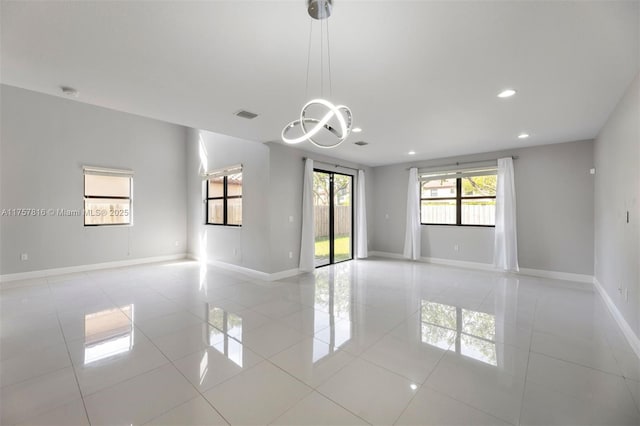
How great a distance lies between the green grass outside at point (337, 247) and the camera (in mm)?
6477

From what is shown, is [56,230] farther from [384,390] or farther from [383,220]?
[383,220]

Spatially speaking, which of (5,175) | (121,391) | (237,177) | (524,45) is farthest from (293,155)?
(5,175)

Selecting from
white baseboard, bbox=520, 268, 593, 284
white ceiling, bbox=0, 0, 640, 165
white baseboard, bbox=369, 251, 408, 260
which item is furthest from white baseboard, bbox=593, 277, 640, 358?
white baseboard, bbox=369, 251, 408, 260

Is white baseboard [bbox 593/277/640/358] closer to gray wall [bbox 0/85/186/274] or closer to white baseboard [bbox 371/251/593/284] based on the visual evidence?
white baseboard [bbox 371/251/593/284]

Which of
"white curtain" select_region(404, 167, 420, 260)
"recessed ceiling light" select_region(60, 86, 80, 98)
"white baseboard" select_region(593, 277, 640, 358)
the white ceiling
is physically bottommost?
"white baseboard" select_region(593, 277, 640, 358)

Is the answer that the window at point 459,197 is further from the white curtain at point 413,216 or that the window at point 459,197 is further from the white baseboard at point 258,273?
the white baseboard at point 258,273

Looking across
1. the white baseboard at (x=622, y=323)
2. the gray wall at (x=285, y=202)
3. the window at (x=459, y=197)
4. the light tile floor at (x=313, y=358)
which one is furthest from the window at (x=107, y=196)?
the white baseboard at (x=622, y=323)

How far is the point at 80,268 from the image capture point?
5730 mm

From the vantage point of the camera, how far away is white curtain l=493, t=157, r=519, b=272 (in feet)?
17.9

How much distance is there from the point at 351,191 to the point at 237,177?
2.92m

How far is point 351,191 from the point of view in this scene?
23.8 feet

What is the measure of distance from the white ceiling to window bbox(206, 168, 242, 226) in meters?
2.58

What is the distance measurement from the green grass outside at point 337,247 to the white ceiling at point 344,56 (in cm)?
343

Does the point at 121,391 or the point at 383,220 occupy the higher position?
the point at 383,220
